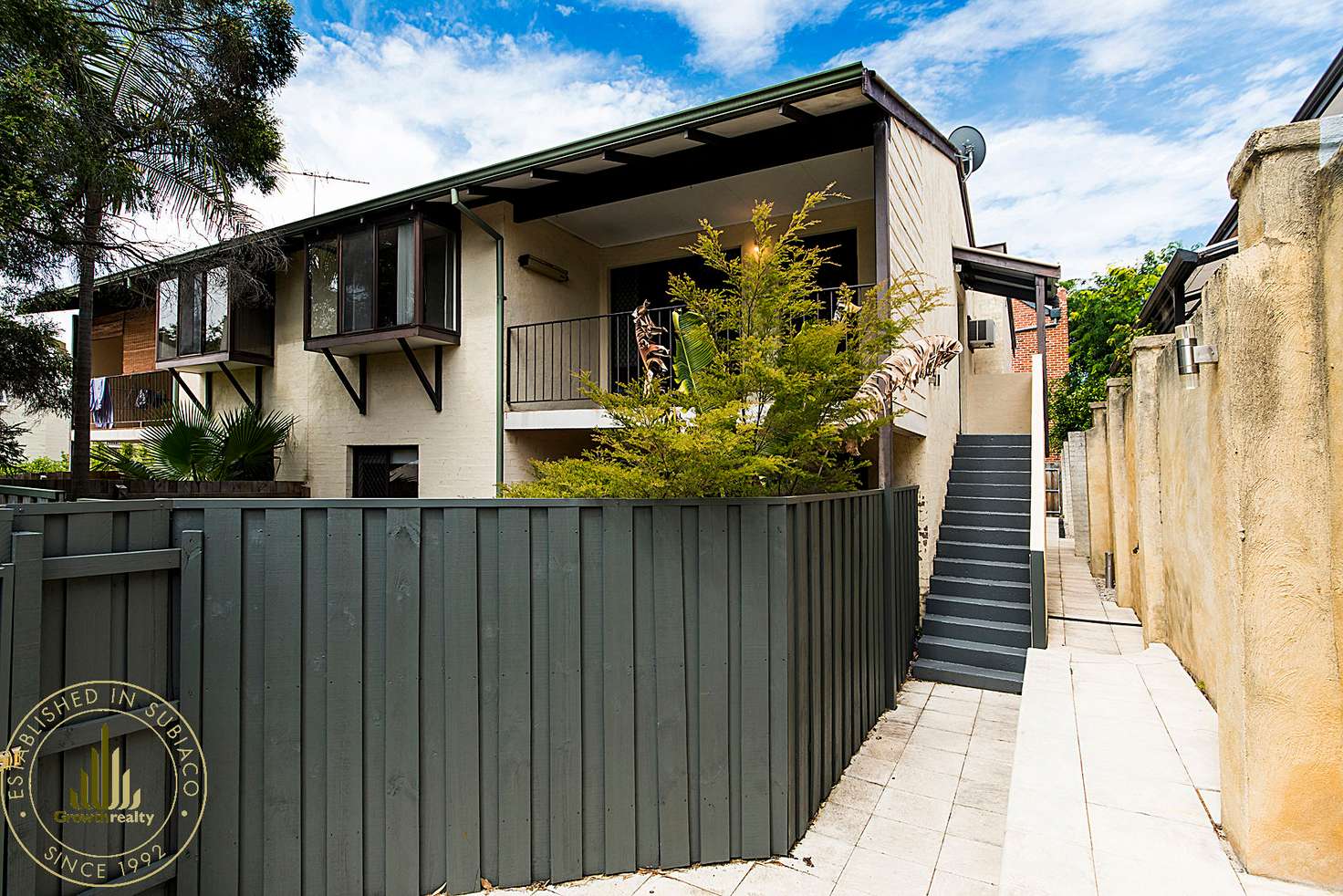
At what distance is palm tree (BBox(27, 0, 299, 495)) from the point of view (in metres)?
5.65

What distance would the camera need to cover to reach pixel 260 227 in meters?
7.30

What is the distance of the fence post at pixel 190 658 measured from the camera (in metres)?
2.49

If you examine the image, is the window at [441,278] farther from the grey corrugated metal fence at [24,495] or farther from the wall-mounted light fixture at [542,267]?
the grey corrugated metal fence at [24,495]

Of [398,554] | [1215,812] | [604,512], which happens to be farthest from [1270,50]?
[398,554]

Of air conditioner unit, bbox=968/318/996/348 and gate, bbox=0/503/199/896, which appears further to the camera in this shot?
air conditioner unit, bbox=968/318/996/348

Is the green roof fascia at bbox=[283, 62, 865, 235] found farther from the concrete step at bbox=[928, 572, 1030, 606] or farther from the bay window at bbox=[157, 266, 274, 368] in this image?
the concrete step at bbox=[928, 572, 1030, 606]

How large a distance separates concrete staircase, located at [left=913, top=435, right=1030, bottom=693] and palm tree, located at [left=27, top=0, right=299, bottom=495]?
340 inches

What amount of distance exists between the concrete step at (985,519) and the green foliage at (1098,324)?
8329 millimetres

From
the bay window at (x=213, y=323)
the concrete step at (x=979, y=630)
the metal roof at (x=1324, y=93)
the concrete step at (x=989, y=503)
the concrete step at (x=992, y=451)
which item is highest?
the metal roof at (x=1324, y=93)

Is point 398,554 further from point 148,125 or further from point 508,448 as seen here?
point 148,125

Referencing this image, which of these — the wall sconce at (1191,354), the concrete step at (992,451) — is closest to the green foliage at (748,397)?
the wall sconce at (1191,354)

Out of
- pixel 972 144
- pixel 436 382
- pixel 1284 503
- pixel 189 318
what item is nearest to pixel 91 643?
pixel 1284 503

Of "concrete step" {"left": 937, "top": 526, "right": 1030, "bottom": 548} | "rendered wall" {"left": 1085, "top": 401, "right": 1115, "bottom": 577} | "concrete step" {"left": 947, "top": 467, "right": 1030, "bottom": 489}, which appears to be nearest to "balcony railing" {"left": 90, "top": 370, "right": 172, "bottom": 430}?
"concrete step" {"left": 937, "top": 526, "right": 1030, "bottom": 548}

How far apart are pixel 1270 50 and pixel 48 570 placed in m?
11.9
